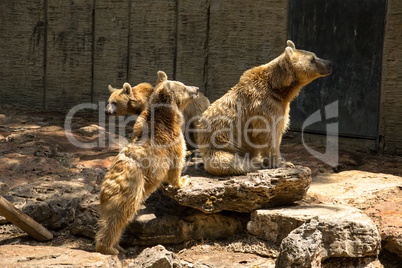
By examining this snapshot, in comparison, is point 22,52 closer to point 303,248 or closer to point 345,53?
point 345,53

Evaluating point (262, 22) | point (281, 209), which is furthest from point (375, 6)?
Answer: point (281, 209)

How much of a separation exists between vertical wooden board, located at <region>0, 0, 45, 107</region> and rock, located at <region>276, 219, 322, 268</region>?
9.11m

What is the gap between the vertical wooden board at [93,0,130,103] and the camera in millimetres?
10750

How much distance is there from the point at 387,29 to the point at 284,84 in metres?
3.51

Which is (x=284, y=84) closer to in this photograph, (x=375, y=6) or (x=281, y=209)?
(x=281, y=209)

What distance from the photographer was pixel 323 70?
5.98 meters

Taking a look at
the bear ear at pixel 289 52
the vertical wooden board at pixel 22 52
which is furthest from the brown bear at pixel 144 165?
the vertical wooden board at pixel 22 52

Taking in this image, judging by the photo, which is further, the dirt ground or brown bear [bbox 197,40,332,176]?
brown bear [bbox 197,40,332,176]

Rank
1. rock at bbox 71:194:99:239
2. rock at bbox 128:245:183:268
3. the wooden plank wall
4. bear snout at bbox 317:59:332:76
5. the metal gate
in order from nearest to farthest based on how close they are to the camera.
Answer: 1. rock at bbox 128:245:183:268
2. rock at bbox 71:194:99:239
3. bear snout at bbox 317:59:332:76
4. the metal gate
5. the wooden plank wall

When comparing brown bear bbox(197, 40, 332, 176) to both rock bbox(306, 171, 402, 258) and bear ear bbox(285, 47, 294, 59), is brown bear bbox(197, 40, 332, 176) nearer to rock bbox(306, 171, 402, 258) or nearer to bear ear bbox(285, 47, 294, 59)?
bear ear bbox(285, 47, 294, 59)

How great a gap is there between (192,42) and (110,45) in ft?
7.32

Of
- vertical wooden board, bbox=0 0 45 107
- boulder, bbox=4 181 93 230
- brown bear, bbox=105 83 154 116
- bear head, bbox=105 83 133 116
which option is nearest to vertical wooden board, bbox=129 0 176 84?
brown bear, bbox=105 83 154 116

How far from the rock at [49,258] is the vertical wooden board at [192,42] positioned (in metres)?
5.71

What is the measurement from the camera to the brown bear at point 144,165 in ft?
16.9
